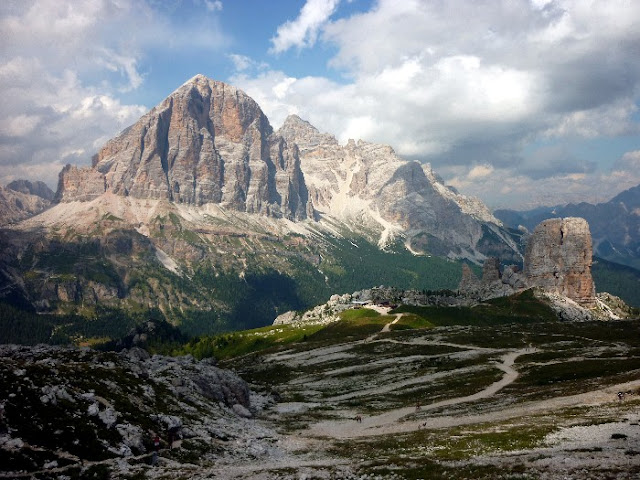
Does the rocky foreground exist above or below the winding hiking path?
above

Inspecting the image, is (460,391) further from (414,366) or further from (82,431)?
(82,431)

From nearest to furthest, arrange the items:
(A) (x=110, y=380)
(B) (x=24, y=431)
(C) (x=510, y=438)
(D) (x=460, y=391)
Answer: (B) (x=24, y=431) < (C) (x=510, y=438) < (A) (x=110, y=380) < (D) (x=460, y=391)

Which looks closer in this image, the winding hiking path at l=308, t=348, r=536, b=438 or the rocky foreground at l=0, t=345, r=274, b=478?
the rocky foreground at l=0, t=345, r=274, b=478

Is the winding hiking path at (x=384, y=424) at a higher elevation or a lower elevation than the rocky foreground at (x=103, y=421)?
lower

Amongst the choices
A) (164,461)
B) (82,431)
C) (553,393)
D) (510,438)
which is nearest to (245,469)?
(164,461)

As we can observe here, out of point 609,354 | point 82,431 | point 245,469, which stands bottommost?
point 609,354

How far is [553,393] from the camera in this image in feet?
277

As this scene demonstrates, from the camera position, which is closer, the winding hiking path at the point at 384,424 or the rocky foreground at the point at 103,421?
the rocky foreground at the point at 103,421

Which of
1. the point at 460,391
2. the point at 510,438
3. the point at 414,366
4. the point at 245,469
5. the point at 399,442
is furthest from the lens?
the point at 414,366

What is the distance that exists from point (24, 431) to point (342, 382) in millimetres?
97096

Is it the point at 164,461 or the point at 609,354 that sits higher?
the point at 164,461

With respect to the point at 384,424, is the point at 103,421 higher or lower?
higher

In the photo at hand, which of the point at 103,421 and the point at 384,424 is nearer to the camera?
the point at 103,421

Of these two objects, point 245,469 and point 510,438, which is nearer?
point 245,469
